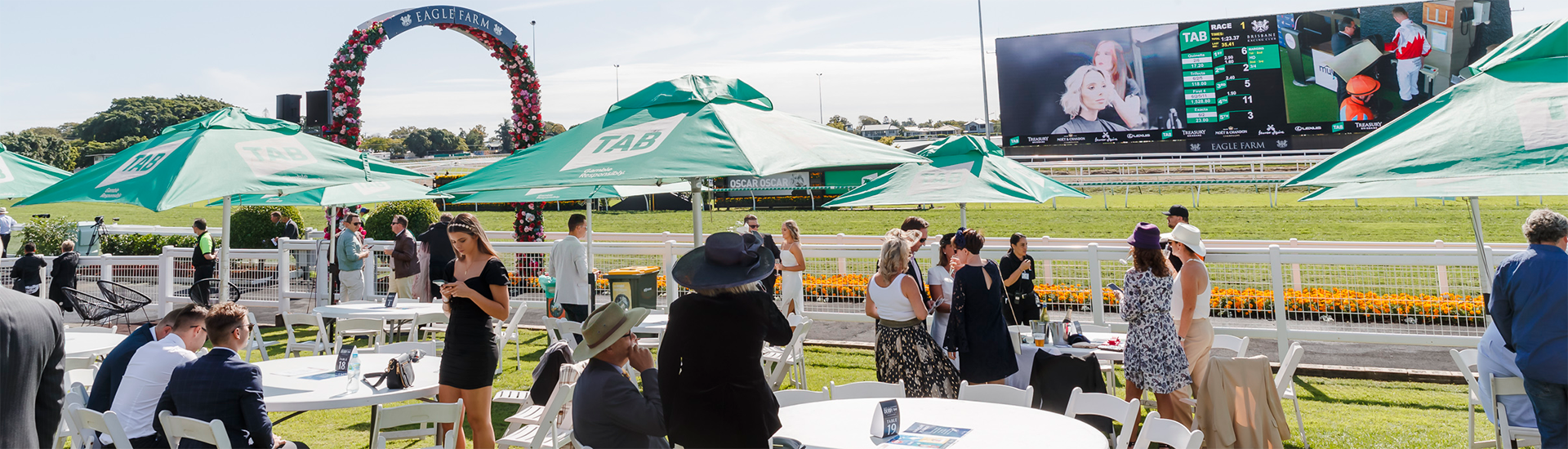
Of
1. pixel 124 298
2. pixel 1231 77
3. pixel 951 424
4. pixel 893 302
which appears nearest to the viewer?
pixel 951 424

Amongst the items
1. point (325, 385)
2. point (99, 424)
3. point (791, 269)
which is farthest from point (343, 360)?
point (791, 269)

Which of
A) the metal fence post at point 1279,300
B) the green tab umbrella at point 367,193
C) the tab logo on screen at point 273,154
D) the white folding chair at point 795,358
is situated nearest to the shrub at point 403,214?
the green tab umbrella at point 367,193

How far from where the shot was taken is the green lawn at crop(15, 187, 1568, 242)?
67.2 ft

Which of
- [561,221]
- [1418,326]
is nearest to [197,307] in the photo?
[1418,326]

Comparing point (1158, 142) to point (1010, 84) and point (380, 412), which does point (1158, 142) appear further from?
point (380, 412)

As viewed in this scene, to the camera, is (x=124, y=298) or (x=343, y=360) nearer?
(x=343, y=360)

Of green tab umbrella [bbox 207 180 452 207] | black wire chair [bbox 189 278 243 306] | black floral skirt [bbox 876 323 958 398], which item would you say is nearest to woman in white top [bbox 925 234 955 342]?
black floral skirt [bbox 876 323 958 398]

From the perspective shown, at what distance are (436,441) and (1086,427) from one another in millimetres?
4014

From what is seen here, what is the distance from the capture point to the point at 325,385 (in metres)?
5.25

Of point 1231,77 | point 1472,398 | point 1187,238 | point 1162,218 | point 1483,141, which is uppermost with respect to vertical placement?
point 1231,77

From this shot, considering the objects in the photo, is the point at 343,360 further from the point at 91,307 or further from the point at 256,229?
the point at 256,229

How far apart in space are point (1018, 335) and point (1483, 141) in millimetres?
3212

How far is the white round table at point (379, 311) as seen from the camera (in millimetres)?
8086

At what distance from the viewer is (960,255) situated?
599 centimetres
